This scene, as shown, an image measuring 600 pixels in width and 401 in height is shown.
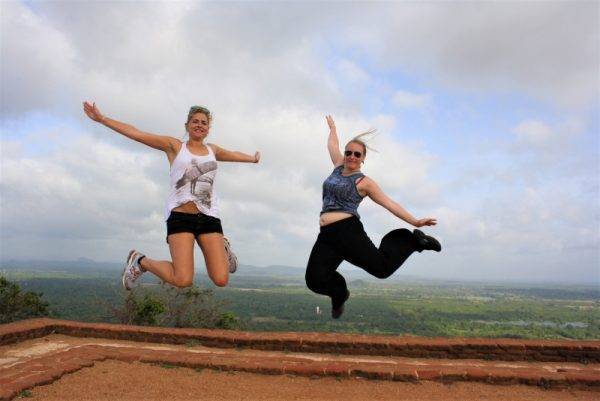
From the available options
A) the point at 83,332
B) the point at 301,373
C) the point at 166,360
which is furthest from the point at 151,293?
the point at 301,373

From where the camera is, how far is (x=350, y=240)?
374 centimetres

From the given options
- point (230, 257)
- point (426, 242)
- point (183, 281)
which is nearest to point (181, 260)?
point (183, 281)

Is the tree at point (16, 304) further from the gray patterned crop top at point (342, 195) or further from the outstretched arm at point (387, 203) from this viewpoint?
the outstretched arm at point (387, 203)

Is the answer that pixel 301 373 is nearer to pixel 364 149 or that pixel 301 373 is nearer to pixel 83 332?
pixel 364 149

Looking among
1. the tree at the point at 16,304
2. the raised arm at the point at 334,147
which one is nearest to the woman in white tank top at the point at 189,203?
the raised arm at the point at 334,147

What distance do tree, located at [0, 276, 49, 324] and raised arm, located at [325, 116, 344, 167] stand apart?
11.9 m

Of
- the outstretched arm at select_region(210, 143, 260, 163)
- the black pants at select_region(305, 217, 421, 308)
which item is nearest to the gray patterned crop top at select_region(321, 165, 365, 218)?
the black pants at select_region(305, 217, 421, 308)

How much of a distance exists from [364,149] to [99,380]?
12.5 ft

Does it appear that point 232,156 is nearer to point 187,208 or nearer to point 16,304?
point 187,208

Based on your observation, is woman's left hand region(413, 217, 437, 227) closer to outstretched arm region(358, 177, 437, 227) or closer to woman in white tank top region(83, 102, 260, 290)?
outstretched arm region(358, 177, 437, 227)

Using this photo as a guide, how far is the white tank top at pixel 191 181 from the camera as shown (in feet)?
12.5

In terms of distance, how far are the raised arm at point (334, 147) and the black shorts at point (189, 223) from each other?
1.42 meters

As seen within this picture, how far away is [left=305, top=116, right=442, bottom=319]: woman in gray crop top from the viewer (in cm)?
375

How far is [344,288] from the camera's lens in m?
3.93
